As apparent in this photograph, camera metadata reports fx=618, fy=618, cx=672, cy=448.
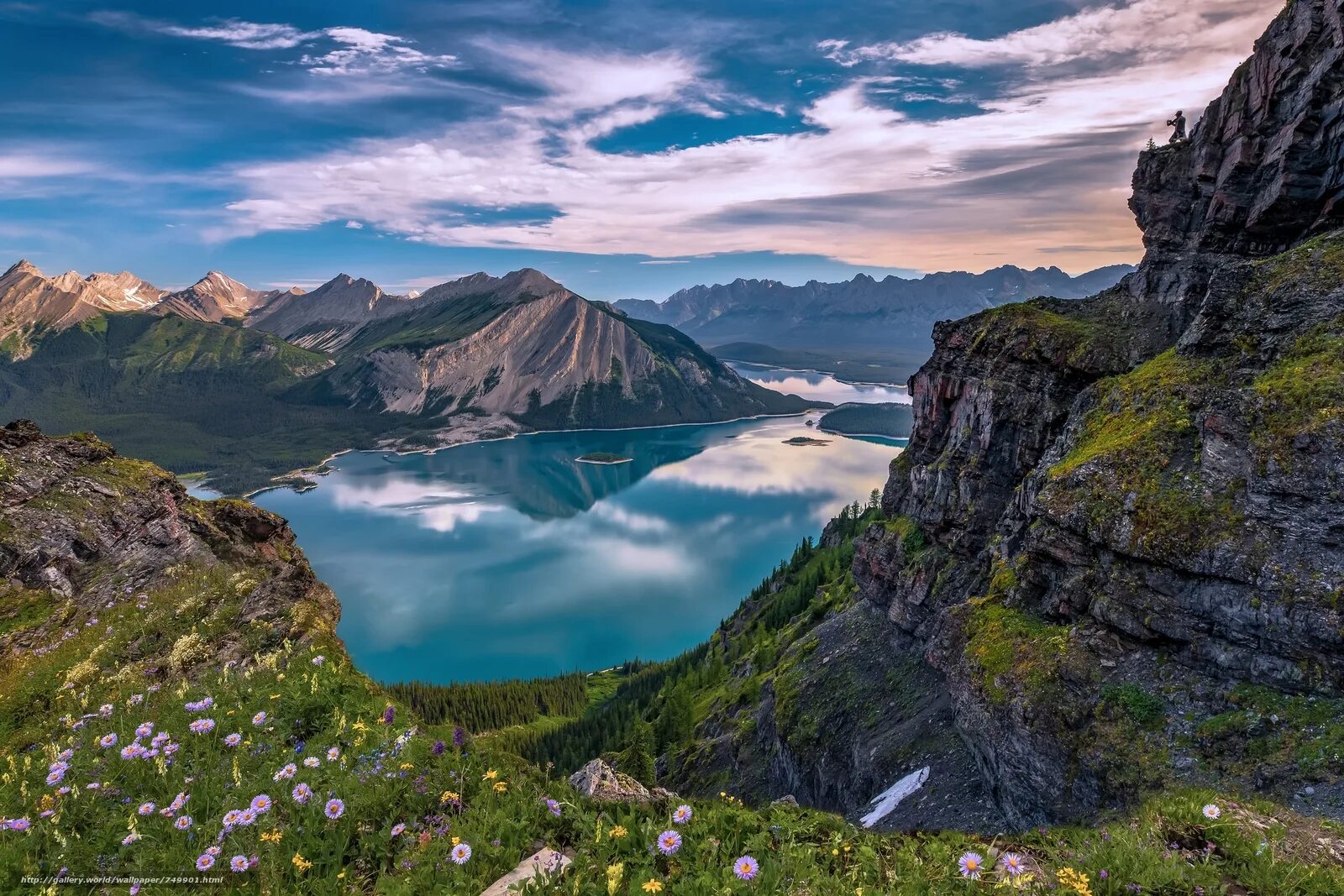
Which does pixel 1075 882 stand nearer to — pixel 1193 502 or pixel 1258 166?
pixel 1193 502

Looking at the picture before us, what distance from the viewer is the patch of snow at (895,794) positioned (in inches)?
1077

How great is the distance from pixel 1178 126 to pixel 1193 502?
2995 centimetres

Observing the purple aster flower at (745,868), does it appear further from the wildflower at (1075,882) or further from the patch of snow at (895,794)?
the patch of snow at (895,794)

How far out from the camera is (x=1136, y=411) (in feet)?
84.2

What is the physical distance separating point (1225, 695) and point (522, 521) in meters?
186

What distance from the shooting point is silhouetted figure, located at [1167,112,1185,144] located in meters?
37.6

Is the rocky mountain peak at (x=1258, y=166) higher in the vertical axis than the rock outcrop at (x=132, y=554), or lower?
higher

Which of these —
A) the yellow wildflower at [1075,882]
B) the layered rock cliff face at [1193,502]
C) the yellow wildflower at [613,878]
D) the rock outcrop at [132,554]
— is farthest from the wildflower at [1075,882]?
the layered rock cliff face at [1193,502]

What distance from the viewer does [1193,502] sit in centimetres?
2139

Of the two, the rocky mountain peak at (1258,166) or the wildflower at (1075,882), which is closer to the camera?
the wildflower at (1075,882)

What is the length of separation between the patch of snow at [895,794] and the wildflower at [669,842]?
82.1 ft

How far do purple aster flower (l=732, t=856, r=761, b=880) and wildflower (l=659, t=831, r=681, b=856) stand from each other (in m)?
0.61

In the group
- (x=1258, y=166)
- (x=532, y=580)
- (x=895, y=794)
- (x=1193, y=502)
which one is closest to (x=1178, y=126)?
(x=1258, y=166)

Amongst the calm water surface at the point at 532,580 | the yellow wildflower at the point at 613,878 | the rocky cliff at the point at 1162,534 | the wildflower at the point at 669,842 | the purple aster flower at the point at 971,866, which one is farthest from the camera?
the calm water surface at the point at 532,580
